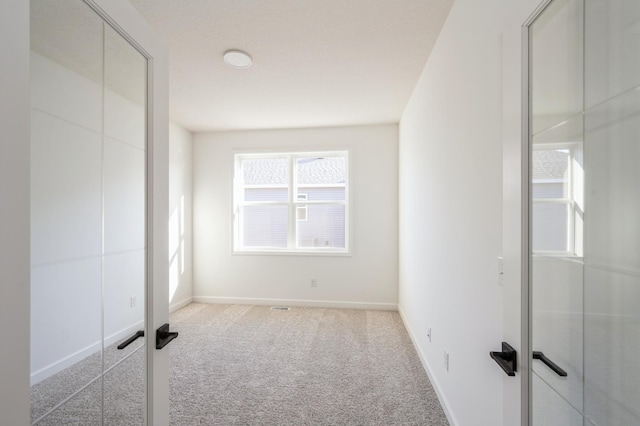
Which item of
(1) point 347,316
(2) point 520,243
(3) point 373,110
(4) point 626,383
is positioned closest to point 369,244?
(1) point 347,316

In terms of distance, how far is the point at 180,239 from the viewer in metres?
4.20

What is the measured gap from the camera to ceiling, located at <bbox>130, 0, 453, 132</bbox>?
1.78 metres

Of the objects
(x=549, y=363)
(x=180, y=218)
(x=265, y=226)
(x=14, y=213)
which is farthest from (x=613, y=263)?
(x=180, y=218)

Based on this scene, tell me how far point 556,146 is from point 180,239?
14.4ft

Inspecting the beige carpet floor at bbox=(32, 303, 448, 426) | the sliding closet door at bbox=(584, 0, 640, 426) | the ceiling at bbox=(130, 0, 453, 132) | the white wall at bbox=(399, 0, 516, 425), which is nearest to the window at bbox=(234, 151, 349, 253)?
the ceiling at bbox=(130, 0, 453, 132)

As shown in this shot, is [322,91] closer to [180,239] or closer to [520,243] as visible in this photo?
[520,243]

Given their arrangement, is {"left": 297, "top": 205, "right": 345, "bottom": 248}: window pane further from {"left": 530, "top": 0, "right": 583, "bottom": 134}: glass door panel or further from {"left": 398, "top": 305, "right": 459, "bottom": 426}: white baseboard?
{"left": 530, "top": 0, "right": 583, "bottom": 134}: glass door panel

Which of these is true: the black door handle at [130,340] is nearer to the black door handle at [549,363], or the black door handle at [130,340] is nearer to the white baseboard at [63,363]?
the white baseboard at [63,363]

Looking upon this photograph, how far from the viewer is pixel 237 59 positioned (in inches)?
91.1

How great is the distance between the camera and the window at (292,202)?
438cm

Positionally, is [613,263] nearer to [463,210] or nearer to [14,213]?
[463,210]

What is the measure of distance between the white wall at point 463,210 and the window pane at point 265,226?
2.34m

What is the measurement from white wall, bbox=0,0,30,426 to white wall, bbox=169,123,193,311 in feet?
11.6

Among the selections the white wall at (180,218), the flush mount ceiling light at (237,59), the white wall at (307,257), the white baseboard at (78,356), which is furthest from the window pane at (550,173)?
the white wall at (180,218)
